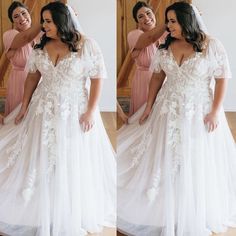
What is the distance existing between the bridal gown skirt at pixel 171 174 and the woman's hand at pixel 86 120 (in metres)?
0.14

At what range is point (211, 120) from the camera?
1619 mm

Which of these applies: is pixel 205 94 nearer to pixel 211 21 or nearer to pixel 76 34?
pixel 211 21

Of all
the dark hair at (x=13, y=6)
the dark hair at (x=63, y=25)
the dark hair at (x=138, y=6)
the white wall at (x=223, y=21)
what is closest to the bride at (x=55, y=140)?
the dark hair at (x=63, y=25)

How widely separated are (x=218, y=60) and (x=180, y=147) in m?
0.39

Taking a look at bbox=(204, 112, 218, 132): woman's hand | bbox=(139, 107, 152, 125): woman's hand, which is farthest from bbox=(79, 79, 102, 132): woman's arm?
bbox=(204, 112, 218, 132): woman's hand

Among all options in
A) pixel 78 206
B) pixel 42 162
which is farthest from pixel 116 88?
pixel 78 206

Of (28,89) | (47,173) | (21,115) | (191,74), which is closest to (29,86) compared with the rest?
(28,89)

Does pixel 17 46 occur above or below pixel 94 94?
above

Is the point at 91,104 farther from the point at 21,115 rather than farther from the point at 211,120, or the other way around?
the point at 211,120

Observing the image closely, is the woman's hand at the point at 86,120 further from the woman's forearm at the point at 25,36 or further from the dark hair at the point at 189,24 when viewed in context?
the dark hair at the point at 189,24

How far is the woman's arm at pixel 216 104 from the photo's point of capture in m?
1.58

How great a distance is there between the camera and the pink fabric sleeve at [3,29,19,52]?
1564mm

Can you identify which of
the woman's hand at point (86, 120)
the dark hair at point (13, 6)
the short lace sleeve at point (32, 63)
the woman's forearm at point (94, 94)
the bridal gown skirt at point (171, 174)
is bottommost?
the bridal gown skirt at point (171, 174)

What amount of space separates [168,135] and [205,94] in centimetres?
23
